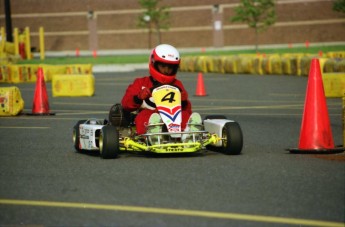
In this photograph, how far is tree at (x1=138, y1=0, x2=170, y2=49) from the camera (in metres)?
75.8

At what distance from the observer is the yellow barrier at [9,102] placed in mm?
17047

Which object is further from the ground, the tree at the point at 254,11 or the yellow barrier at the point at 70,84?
the tree at the point at 254,11

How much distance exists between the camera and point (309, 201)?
7098 mm

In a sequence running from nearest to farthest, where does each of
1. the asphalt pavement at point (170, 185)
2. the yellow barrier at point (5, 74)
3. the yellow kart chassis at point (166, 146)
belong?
the asphalt pavement at point (170, 185), the yellow kart chassis at point (166, 146), the yellow barrier at point (5, 74)

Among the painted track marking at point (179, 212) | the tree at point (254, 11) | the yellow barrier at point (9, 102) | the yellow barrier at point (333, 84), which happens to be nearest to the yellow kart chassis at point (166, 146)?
the painted track marking at point (179, 212)

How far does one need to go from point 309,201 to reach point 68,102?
15245 millimetres

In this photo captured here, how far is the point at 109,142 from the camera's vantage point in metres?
10.1

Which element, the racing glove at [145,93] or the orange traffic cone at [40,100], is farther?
the orange traffic cone at [40,100]

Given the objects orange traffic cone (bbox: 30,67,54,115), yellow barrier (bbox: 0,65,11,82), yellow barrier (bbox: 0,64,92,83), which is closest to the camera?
orange traffic cone (bbox: 30,67,54,115)

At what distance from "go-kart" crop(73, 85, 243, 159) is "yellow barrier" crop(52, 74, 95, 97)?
44.4 ft

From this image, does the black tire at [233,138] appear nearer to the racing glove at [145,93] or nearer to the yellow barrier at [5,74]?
the racing glove at [145,93]

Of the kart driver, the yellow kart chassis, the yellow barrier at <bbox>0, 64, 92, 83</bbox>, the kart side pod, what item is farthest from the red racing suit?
the yellow barrier at <bbox>0, 64, 92, 83</bbox>

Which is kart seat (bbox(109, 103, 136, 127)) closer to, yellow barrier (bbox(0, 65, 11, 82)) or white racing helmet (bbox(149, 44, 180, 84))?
white racing helmet (bbox(149, 44, 180, 84))

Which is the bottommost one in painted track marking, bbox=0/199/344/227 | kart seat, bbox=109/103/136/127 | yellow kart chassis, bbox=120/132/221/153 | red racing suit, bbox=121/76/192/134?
painted track marking, bbox=0/199/344/227
